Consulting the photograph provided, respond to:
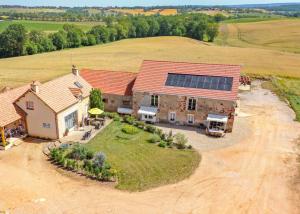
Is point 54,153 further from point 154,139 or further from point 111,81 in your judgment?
point 111,81

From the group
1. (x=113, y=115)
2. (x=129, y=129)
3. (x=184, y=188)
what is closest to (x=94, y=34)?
(x=113, y=115)

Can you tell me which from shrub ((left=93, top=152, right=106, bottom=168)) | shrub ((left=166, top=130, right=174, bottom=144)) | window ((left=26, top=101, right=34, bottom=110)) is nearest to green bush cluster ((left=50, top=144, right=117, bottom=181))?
shrub ((left=93, top=152, right=106, bottom=168))

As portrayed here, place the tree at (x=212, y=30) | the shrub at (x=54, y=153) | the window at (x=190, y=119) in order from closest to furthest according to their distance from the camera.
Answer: the shrub at (x=54, y=153) → the window at (x=190, y=119) → the tree at (x=212, y=30)

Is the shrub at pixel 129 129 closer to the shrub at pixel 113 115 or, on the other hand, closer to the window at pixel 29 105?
the shrub at pixel 113 115

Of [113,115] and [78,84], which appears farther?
[113,115]

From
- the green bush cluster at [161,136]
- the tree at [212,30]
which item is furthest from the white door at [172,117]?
the tree at [212,30]

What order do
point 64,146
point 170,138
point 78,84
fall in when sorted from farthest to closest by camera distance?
point 78,84, point 170,138, point 64,146
